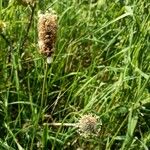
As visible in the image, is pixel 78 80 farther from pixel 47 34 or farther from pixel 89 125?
pixel 47 34

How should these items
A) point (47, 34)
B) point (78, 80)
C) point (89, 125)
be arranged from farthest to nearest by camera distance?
point (78, 80)
point (89, 125)
point (47, 34)

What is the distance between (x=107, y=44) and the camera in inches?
95.0

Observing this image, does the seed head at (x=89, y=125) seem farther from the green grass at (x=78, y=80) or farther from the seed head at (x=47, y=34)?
the seed head at (x=47, y=34)

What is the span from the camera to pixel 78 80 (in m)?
2.22

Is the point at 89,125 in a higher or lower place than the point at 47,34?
lower

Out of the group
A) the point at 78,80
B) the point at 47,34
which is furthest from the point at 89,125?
the point at 78,80

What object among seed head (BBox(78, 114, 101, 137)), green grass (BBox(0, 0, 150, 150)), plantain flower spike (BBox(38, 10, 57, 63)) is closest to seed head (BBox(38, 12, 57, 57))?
Result: plantain flower spike (BBox(38, 10, 57, 63))

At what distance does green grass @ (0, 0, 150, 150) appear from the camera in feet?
6.48

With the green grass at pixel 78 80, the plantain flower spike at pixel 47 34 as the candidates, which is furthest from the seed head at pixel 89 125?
the plantain flower spike at pixel 47 34

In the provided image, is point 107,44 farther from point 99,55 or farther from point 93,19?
point 93,19

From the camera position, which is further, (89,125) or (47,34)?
(89,125)

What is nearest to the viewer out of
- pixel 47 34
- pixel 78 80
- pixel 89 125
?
pixel 47 34

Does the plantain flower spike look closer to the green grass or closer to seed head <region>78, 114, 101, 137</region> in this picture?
the green grass

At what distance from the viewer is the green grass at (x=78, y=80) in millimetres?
1974
